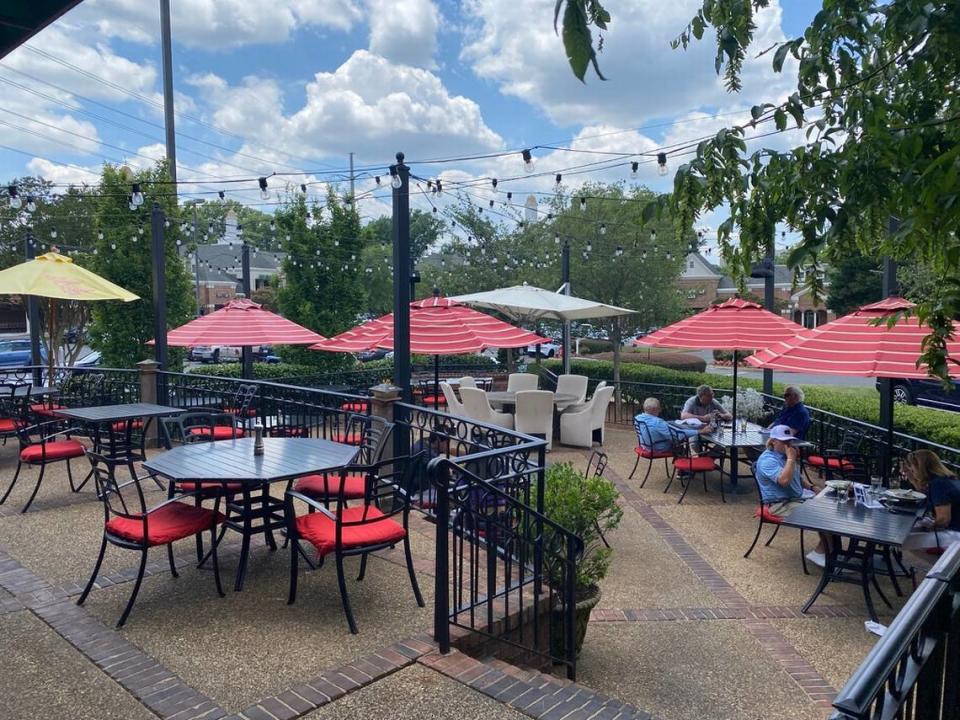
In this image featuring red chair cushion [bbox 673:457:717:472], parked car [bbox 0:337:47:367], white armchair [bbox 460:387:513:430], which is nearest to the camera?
red chair cushion [bbox 673:457:717:472]

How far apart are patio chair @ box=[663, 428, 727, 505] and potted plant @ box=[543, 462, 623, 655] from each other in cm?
320

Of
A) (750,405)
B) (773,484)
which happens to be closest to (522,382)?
Answer: (750,405)

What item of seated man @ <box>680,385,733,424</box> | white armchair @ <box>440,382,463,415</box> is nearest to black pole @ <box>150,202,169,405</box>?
white armchair @ <box>440,382,463,415</box>

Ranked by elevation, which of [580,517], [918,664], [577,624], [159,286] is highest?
[159,286]

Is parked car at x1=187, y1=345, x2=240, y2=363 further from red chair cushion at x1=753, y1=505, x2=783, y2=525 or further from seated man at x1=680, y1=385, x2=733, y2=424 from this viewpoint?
red chair cushion at x1=753, y1=505, x2=783, y2=525

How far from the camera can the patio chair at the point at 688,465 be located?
8188mm

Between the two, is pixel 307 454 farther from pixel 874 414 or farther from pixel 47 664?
pixel 874 414

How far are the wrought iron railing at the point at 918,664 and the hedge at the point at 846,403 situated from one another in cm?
747

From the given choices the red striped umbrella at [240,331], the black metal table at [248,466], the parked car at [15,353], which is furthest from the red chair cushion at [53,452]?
the parked car at [15,353]

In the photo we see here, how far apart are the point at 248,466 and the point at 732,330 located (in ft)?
21.7

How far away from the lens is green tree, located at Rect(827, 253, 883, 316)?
2659cm

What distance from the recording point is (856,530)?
16.7ft

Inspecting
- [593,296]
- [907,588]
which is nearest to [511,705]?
[907,588]

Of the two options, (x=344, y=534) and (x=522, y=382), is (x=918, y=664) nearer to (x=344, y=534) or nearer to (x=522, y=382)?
(x=344, y=534)
